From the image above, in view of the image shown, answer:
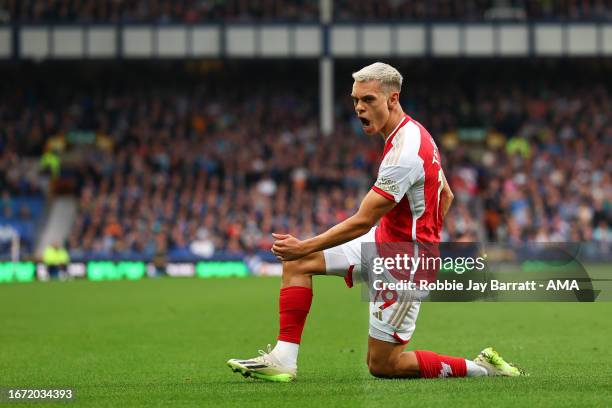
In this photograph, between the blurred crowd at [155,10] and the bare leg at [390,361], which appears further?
the blurred crowd at [155,10]

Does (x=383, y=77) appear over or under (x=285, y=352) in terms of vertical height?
over

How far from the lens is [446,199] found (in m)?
Result: 8.94

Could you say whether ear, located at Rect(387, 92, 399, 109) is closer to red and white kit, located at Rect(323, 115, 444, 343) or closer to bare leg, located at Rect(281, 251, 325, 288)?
red and white kit, located at Rect(323, 115, 444, 343)

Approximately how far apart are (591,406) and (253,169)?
118 ft

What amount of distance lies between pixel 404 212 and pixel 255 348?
16.5ft

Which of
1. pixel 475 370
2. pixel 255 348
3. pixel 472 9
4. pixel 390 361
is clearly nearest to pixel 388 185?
pixel 390 361

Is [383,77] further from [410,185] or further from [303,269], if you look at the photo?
[303,269]

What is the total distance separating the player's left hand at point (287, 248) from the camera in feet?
26.2

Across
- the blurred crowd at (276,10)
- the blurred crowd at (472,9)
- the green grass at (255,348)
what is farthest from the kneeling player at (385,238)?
the blurred crowd at (472,9)

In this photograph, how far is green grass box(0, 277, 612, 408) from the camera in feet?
26.2

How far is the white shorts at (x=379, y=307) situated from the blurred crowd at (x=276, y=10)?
3972 cm

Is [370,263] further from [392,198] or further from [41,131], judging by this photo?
[41,131]

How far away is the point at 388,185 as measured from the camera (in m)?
8.09

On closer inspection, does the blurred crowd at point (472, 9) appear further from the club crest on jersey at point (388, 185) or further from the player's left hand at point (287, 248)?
the player's left hand at point (287, 248)
